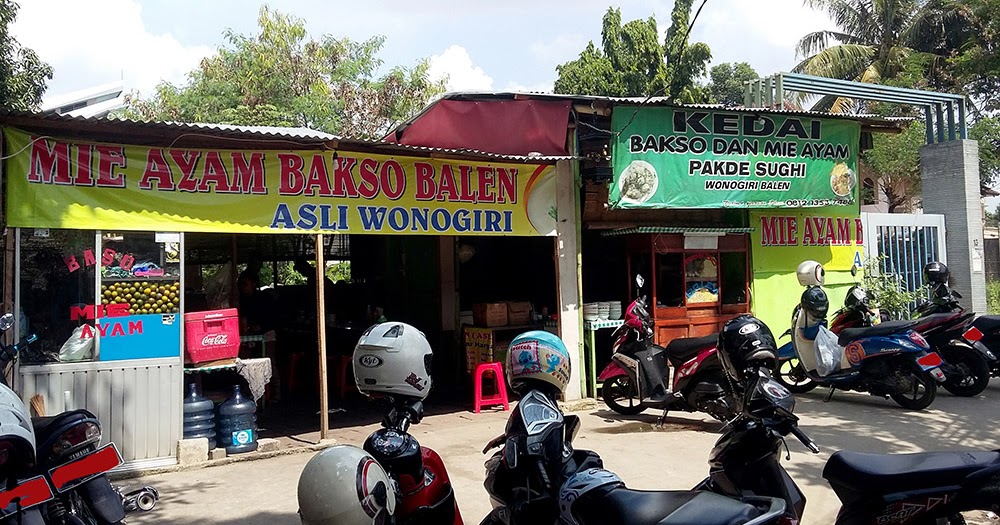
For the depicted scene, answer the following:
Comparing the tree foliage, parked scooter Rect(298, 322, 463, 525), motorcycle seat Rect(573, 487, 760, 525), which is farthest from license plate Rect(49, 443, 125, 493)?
the tree foliage

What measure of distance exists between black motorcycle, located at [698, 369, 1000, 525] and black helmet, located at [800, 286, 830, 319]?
4951mm

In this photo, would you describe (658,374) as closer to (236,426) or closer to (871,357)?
(871,357)

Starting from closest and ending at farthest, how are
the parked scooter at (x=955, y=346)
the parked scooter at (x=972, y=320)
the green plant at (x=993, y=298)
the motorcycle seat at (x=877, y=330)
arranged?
1. the motorcycle seat at (x=877, y=330)
2. the parked scooter at (x=955, y=346)
3. the parked scooter at (x=972, y=320)
4. the green plant at (x=993, y=298)

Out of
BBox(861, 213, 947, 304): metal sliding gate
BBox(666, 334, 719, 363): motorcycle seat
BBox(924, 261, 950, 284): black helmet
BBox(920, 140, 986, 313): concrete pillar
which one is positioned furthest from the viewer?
BBox(920, 140, 986, 313): concrete pillar

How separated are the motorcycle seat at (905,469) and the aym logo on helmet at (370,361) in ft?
6.80

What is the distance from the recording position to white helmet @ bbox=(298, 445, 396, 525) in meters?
2.78

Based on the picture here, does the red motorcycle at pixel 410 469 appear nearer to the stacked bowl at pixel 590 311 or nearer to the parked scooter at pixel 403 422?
the parked scooter at pixel 403 422

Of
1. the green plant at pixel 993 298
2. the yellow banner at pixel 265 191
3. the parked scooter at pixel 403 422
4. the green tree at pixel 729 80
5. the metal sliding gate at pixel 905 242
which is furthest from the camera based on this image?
the green tree at pixel 729 80

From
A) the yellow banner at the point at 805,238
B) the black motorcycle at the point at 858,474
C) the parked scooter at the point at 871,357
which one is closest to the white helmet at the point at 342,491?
the black motorcycle at the point at 858,474

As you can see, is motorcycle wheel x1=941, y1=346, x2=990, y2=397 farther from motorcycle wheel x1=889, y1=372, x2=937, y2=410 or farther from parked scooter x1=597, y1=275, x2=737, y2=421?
parked scooter x1=597, y1=275, x2=737, y2=421

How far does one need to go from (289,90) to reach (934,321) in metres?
18.8

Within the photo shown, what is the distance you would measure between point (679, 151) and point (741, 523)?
757cm

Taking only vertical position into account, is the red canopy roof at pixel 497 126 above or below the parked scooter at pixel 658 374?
above

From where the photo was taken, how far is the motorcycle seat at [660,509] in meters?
2.51
